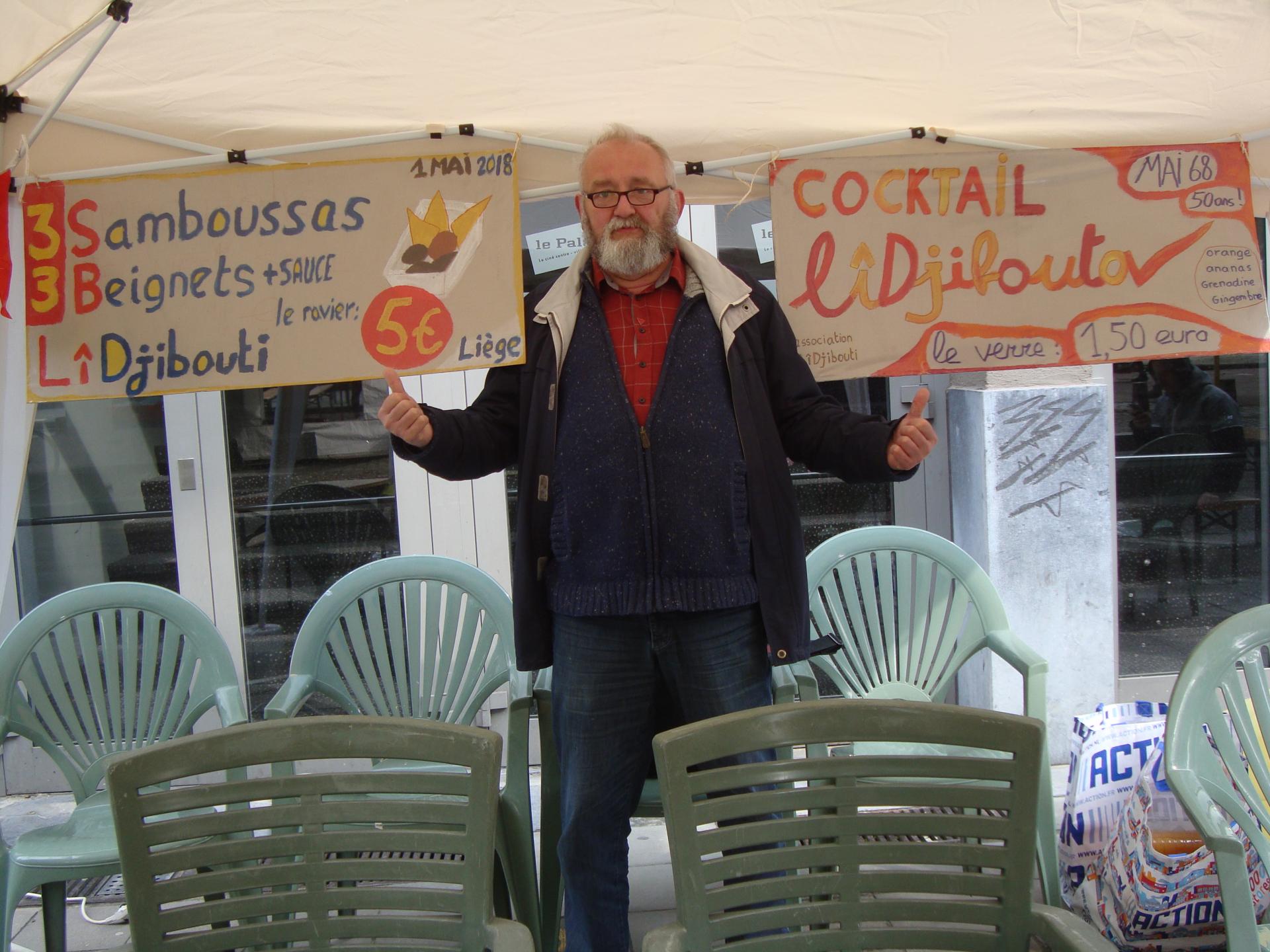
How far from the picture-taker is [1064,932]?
1.38m

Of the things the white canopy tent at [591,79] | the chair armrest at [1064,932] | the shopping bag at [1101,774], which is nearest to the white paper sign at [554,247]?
the white canopy tent at [591,79]

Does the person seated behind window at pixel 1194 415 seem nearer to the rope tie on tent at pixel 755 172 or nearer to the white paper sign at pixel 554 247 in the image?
the white paper sign at pixel 554 247

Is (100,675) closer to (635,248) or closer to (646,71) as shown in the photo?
(635,248)

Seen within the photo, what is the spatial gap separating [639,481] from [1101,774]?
1.74 m

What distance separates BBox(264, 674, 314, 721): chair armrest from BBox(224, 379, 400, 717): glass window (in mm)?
1526

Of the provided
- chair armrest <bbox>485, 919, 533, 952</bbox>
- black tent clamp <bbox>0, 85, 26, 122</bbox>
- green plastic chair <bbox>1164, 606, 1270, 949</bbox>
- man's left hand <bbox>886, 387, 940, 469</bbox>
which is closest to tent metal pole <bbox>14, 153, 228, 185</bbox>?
black tent clamp <bbox>0, 85, 26, 122</bbox>

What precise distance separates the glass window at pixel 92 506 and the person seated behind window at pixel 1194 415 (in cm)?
434

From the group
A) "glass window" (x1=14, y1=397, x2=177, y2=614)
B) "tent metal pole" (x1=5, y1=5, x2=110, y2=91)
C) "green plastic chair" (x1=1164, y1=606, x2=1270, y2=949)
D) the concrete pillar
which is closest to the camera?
"green plastic chair" (x1=1164, y1=606, x2=1270, y2=949)

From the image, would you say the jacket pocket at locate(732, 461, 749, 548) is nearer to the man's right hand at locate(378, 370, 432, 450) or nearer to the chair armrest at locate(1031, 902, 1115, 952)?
the man's right hand at locate(378, 370, 432, 450)

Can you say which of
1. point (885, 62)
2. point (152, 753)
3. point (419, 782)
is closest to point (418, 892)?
point (419, 782)

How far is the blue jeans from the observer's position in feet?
6.70

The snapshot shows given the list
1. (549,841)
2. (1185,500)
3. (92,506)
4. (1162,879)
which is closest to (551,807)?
(549,841)

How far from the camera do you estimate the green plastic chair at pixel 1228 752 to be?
1.77 meters

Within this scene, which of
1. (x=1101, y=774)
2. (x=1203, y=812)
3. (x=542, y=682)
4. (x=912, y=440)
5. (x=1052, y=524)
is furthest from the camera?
(x=1052, y=524)
